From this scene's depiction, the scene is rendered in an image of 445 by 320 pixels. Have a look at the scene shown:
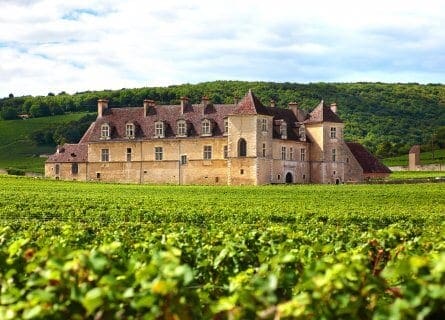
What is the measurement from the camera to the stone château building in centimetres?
7438

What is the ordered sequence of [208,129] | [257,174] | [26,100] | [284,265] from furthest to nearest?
[26,100] < [208,129] < [257,174] < [284,265]

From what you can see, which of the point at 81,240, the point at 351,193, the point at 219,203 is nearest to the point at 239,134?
the point at 351,193

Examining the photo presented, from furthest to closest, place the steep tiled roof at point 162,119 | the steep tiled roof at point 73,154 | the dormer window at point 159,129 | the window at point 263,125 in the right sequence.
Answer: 1. the steep tiled roof at point 73,154
2. the dormer window at point 159,129
3. the steep tiled roof at point 162,119
4. the window at point 263,125

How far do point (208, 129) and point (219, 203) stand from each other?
36637mm

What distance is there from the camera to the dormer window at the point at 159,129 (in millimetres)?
81000

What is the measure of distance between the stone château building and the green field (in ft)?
99.9

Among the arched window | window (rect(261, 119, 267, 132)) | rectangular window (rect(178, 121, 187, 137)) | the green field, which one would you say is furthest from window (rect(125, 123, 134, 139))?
the green field

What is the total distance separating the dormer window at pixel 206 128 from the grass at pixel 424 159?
50791mm

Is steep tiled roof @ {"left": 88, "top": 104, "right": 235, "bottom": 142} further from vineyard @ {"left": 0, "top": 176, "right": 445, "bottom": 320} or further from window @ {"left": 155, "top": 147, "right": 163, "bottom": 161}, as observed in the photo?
vineyard @ {"left": 0, "top": 176, "right": 445, "bottom": 320}

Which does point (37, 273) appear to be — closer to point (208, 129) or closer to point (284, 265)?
point (284, 265)

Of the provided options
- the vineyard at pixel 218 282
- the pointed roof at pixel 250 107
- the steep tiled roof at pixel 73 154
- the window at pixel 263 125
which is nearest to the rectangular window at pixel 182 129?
the pointed roof at pixel 250 107

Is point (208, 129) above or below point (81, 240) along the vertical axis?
above

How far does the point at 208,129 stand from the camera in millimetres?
78125

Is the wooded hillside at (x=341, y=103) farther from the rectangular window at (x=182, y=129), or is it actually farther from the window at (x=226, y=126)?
the window at (x=226, y=126)
